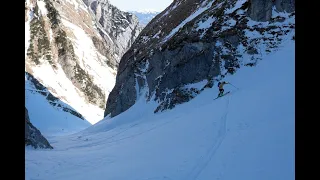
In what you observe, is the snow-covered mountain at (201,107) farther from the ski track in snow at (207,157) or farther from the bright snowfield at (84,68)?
the bright snowfield at (84,68)

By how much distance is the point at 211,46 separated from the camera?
26172 mm

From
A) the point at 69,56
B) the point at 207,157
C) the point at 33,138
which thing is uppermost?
the point at 69,56

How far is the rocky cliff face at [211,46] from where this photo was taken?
80.1 ft

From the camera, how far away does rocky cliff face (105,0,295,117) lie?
24422 millimetres

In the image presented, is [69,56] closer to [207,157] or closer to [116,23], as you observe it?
[116,23]

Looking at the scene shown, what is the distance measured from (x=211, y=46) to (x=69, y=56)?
2581 inches

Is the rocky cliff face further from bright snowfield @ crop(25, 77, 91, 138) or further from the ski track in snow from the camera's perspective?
bright snowfield @ crop(25, 77, 91, 138)

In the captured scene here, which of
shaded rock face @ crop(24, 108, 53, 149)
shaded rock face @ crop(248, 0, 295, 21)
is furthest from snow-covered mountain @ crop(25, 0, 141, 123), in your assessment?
shaded rock face @ crop(24, 108, 53, 149)

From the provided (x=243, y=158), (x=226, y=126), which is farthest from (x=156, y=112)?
(x=243, y=158)

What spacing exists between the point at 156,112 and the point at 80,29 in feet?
259

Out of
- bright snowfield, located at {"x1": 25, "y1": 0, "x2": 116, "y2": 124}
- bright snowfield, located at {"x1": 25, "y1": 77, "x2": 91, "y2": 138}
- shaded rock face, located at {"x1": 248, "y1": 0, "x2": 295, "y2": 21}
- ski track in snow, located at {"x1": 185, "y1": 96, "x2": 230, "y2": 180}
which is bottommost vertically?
ski track in snow, located at {"x1": 185, "y1": 96, "x2": 230, "y2": 180}

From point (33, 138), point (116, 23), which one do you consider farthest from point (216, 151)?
point (116, 23)

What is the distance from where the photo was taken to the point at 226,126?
12.7 metres

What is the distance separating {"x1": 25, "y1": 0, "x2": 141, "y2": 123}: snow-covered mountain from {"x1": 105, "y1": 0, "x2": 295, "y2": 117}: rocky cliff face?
1558 inches
